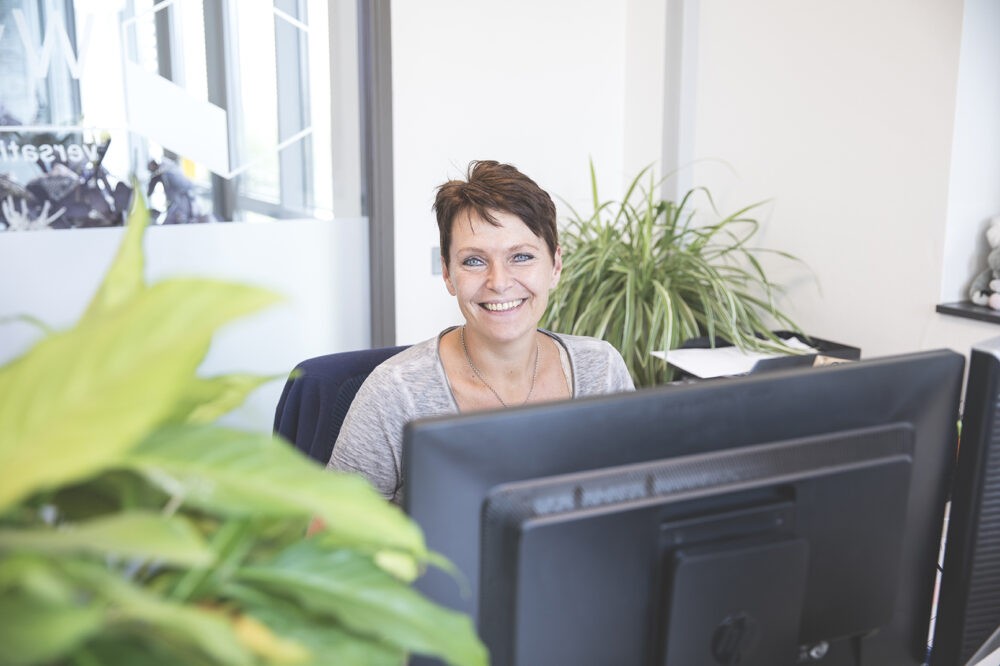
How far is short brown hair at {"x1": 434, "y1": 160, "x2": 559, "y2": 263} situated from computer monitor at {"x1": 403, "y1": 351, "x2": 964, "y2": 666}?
0.87 metres

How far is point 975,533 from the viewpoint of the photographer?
988mm

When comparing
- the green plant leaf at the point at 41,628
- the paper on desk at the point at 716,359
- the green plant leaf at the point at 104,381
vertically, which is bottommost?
the paper on desk at the point at 716,359

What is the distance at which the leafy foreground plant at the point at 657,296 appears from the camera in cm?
272

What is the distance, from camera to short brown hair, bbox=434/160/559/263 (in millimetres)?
1684

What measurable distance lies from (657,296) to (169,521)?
2.33 meters

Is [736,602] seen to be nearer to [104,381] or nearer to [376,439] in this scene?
[104,381]

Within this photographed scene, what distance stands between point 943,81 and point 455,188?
4.68 feet

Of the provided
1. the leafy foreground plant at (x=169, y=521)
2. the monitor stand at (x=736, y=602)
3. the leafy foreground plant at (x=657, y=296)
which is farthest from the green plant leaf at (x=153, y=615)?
the leafy foreground plant at (x=657, y=296)

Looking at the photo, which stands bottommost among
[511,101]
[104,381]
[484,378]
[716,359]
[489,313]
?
[716,359]

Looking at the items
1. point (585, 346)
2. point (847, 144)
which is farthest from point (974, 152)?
point (585, 346)

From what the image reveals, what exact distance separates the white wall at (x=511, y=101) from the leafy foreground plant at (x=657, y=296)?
484mm

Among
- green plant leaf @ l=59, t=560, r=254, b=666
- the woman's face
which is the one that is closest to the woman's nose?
the woman's face

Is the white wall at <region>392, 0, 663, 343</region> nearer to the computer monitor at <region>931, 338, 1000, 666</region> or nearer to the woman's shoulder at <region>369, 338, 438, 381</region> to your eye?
the woman's shoulder at <region>369, 338, 438, 381</region>

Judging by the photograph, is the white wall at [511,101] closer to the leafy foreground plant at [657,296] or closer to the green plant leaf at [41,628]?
the leafy foreground plant at [657,296]
